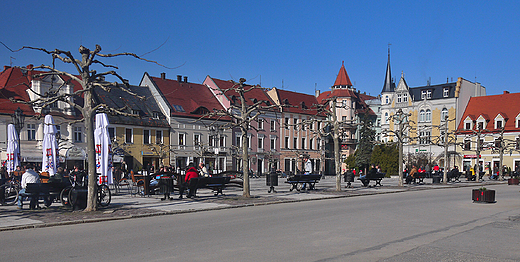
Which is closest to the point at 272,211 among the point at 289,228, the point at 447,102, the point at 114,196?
the point at 289,228

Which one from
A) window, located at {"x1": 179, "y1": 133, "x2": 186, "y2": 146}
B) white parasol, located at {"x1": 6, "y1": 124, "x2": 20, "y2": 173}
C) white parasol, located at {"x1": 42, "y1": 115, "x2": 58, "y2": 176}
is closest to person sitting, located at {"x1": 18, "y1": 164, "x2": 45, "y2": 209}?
white parasol, located at {"x1": 42, "y1": 115, "x2": 58, "y2": 176}

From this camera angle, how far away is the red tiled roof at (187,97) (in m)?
60.2

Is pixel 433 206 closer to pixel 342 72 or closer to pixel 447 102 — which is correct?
pixel 447 102

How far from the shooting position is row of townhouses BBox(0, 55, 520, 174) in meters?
48.6

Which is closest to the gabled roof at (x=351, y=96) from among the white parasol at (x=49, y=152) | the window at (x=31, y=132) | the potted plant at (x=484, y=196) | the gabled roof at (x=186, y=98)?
the gabled roof at (x=186, y=98)

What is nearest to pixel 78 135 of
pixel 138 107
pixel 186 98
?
pixel 138 107

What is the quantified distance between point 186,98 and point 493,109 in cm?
4608

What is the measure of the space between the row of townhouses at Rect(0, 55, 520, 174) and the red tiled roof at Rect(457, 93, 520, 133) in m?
0.14

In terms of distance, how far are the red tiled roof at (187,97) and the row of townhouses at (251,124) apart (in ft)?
0.45

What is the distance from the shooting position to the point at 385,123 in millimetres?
80312

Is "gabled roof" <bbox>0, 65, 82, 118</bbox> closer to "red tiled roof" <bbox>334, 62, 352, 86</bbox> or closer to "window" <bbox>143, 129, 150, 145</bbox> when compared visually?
"window" <bbox>143, 129, 150, 145</bbox>

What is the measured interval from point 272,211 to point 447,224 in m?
5.48

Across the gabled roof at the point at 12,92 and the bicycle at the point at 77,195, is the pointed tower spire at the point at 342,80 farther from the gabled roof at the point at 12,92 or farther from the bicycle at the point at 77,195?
the bicycle at the point at 77,195

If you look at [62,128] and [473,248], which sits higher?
[62,128]
